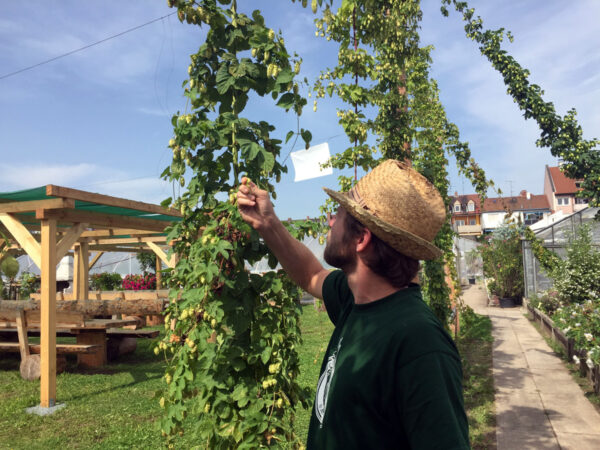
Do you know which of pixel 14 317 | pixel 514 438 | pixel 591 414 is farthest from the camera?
pixel 14 317

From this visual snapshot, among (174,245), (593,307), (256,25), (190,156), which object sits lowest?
(593,307)

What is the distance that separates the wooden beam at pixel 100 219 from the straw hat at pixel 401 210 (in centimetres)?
570

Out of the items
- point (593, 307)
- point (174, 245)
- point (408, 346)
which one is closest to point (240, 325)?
point (174, 245)

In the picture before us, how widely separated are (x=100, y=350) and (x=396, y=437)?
26.7 feet

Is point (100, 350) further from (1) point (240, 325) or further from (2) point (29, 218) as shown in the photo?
(1) point (240, 325)

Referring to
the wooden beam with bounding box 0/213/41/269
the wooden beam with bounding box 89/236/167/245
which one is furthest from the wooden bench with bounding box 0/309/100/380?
the wooden beam with bounding box 89/236/167/245

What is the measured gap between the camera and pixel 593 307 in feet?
20.8

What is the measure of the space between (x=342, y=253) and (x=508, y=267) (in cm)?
1599

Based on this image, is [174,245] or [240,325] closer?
[240,325]

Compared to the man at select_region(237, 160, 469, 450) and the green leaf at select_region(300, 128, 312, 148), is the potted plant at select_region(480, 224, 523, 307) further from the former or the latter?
the man at select_region(237, 160, 469, 450)

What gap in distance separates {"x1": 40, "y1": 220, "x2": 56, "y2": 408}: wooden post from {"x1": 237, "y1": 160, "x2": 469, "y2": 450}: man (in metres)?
5.34

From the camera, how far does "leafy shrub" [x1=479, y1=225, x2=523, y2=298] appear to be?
15891mm

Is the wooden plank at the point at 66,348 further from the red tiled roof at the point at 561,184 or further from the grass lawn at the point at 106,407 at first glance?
the red tiled roof at the point at 561,184

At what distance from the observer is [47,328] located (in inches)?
227
